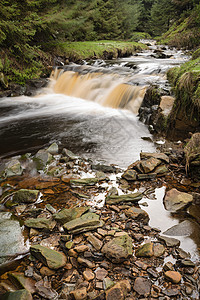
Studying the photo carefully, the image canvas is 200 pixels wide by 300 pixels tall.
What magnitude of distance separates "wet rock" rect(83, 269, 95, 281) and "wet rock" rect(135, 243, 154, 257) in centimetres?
52

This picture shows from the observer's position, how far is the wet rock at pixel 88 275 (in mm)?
2021

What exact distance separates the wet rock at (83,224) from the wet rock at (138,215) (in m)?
0.42

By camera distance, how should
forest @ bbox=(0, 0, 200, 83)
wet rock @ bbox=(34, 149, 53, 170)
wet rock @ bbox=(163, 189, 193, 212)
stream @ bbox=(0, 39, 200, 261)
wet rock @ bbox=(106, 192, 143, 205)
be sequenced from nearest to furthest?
wet rock @ bbox=(163, 189, 193, 212)
wet rock @ bbox=(106, 192, 143, 205)
wet rock @ bbox=(34, 149, 53, 170)
stream @ bbox=(0, 39, 200, 261)
forest @ bbox=(0, 0, 200, 83)

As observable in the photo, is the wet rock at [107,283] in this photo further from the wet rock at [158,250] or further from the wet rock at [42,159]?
the wet rock at [42,159]

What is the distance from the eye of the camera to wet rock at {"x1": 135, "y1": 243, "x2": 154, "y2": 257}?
2240 millimetres

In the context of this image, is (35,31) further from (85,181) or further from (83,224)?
(83,224)

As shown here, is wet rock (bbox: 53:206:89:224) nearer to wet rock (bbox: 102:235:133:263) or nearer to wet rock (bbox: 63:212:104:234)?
wet rock (bbox: 63:212:104:234)

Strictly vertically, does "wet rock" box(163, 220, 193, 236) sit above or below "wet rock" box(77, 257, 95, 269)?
above

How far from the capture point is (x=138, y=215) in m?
2.79

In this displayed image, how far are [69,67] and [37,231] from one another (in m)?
12.0

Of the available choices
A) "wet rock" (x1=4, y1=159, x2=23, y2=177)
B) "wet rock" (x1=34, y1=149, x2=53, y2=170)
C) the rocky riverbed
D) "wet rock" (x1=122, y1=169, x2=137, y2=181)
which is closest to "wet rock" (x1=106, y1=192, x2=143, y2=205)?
the rocky riverbed

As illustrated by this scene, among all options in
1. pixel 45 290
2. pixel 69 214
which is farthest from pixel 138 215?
pixel 45 290

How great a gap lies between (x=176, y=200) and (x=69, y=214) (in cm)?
156

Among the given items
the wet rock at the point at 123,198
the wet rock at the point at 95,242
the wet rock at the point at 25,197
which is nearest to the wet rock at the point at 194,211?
the wet rock at the point at 123,198
